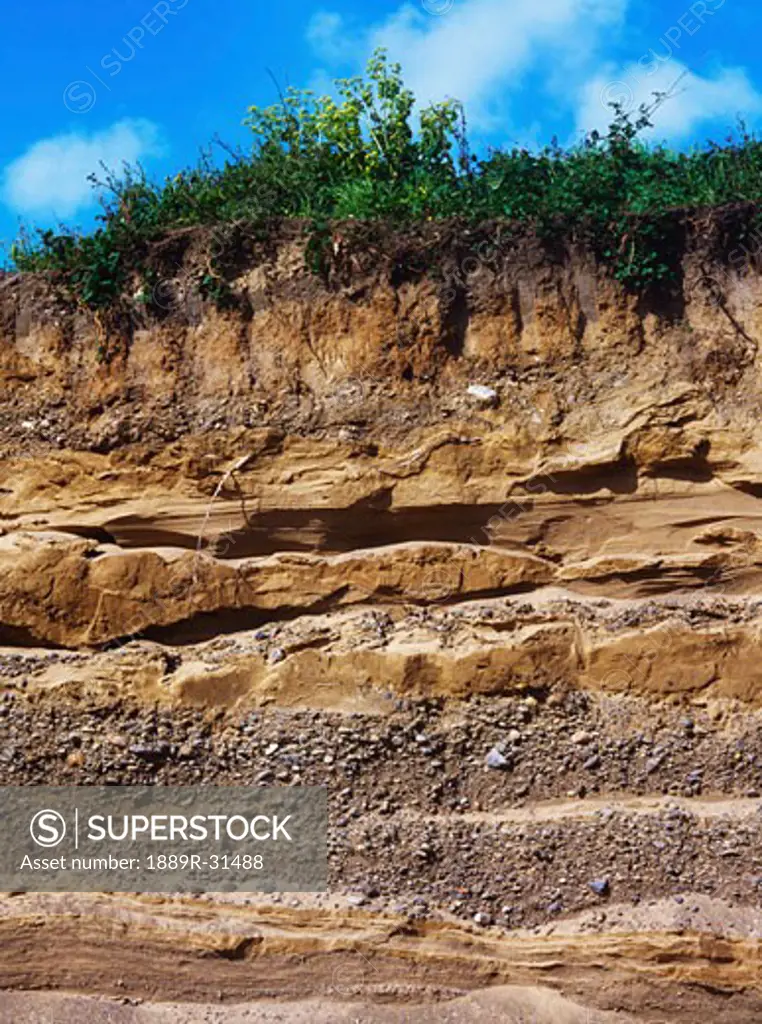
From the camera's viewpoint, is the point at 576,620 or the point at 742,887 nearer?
the point at 742,887

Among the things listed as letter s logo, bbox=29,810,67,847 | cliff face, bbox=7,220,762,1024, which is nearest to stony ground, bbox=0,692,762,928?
cliff face, bbox=7,220,762,1024

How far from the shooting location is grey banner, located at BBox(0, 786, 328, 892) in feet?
25.7

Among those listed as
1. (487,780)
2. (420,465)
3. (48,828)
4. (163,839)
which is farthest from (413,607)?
(48,828)

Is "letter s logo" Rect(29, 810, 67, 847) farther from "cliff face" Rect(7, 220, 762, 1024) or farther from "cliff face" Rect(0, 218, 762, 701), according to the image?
"cliff face" Rect(0, 218, 762, 701)

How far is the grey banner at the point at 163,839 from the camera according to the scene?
7840 millimetres

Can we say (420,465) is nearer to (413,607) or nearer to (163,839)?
(413,607)

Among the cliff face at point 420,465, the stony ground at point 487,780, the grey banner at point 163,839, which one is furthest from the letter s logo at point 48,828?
the cliff face at point 420,465

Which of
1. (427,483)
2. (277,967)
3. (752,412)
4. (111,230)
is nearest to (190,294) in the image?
(111,230)

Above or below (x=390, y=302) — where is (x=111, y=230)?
above

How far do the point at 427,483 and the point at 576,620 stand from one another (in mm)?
1340

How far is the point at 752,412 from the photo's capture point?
877cm

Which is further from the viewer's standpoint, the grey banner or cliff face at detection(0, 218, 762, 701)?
cliff face at detection(0, 218, 762, 701)

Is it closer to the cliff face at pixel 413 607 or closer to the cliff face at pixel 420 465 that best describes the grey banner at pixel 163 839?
the cliff face at pixel 413 607

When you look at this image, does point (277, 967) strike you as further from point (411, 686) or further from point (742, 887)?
point (742, 887)
